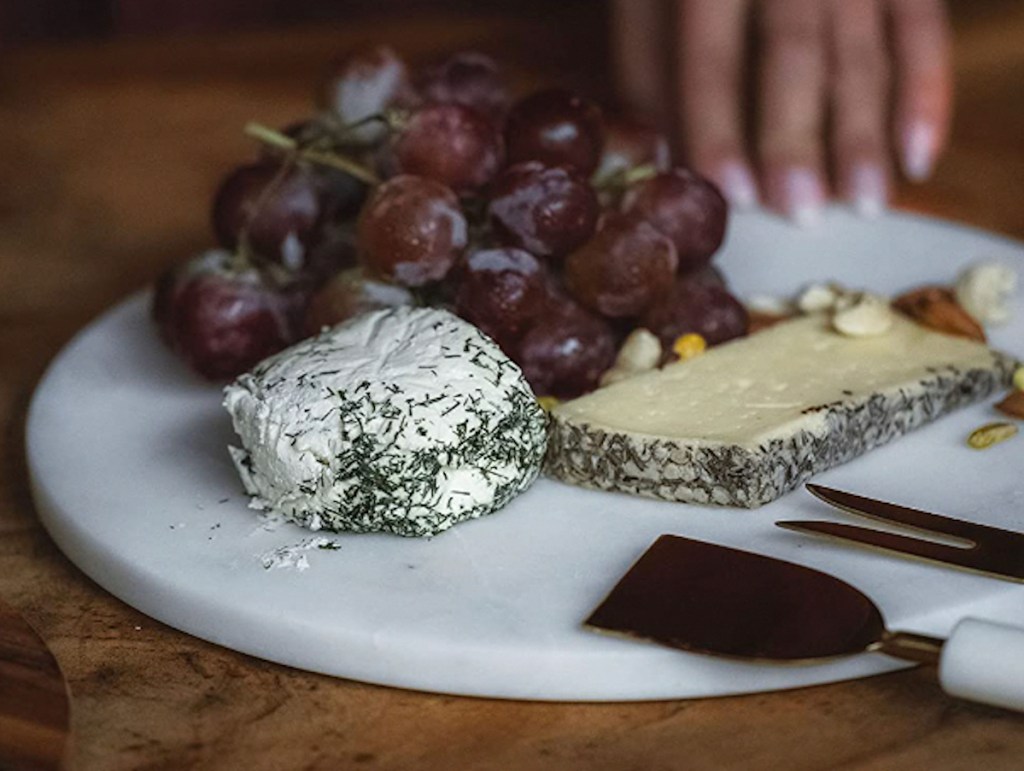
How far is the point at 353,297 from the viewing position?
4.22ft

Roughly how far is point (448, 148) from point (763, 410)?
0.36 metres

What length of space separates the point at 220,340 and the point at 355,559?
13.8 inches

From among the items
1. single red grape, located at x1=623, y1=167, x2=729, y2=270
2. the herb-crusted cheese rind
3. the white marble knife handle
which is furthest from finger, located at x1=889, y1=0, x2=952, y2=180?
the white marble knife handle

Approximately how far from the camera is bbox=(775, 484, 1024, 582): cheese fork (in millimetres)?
1001

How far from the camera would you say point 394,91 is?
1451 millimetres

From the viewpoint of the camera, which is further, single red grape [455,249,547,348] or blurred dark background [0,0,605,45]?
blurred dark background [0,0,605,45]

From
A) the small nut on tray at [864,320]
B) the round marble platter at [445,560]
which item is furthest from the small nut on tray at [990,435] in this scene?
the small nut on tray at [864,320]

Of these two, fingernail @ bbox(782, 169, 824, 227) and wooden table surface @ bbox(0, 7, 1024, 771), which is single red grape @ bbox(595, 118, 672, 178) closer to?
fingernail @ bbox(782, 169, 824, 227)

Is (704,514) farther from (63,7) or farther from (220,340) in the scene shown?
(63,7)

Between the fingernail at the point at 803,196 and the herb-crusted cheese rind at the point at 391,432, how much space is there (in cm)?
68

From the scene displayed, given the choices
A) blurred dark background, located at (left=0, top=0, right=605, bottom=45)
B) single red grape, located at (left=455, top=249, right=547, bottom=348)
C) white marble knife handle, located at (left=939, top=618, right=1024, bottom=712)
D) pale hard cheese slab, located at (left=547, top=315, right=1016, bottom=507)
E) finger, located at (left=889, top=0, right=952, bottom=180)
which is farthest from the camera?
blurred dark background, located at (left=0, top=0, right=605, bottom=45)

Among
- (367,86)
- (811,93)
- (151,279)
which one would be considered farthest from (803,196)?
(151,279)

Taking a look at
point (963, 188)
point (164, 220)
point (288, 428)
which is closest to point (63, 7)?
point (164, 220)

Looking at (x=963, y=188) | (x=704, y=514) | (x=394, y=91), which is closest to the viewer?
(x=704, y=514)
